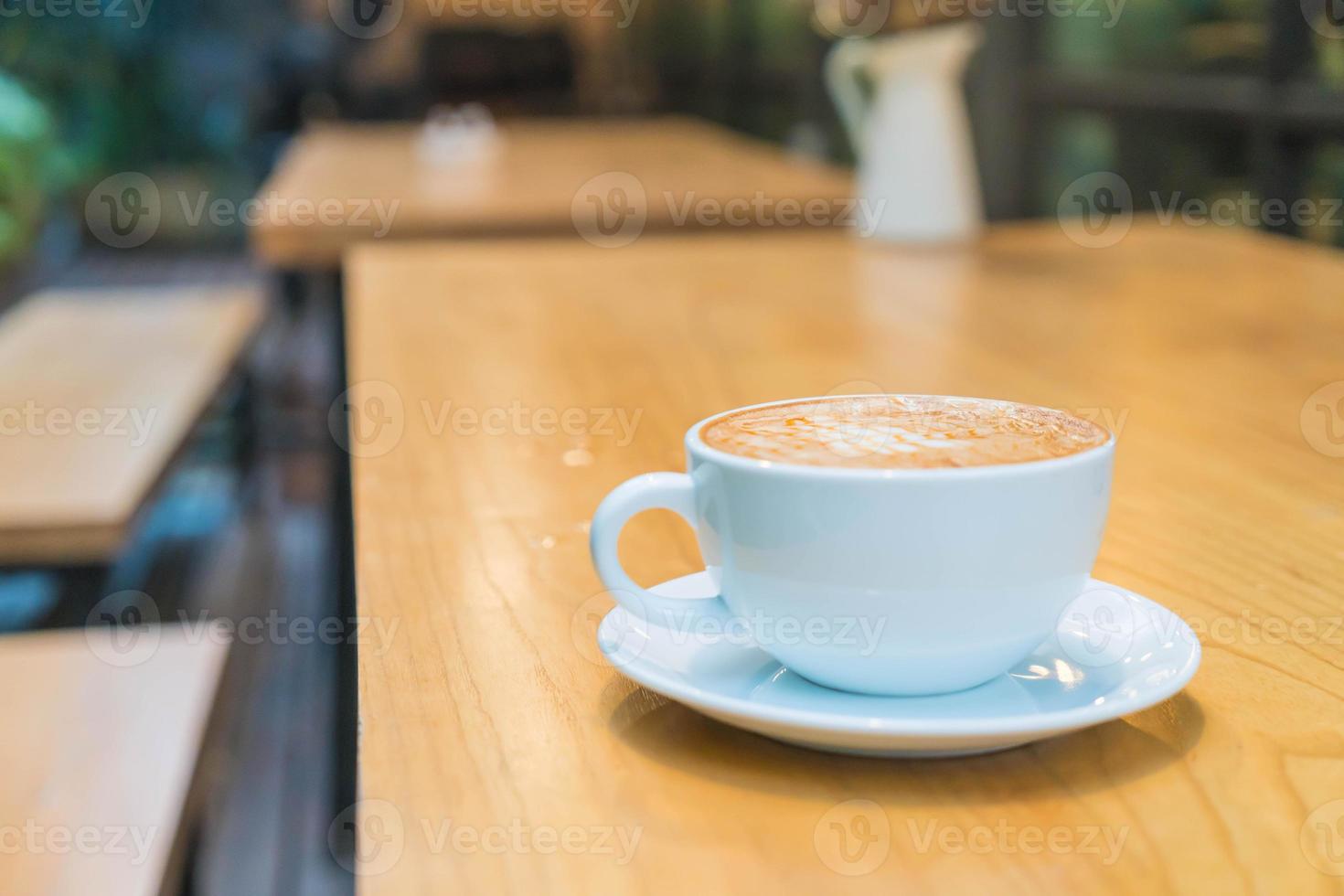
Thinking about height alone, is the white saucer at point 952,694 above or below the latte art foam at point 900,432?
below

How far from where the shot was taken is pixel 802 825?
38cm

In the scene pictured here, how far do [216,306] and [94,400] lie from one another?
90cm

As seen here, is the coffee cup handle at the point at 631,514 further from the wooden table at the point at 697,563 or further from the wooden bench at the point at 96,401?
the wooden bench at the point at 96,401

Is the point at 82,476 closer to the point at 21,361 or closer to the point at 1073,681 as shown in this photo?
the point at 21,361

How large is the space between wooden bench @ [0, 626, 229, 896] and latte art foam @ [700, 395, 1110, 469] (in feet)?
2.04

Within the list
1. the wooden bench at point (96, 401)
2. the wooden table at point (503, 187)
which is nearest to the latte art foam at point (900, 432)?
the wooden bench at point (96, 401)

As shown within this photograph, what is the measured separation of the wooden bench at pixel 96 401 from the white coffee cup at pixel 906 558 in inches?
43.0

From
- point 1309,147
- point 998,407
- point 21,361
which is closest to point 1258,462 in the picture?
point 998,407

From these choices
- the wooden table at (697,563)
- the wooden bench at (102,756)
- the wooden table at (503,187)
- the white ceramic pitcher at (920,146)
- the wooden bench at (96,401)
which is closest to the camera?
the wooden table at (697,563)

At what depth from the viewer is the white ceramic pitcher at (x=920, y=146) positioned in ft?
5.41

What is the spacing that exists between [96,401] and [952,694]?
66.4 inches

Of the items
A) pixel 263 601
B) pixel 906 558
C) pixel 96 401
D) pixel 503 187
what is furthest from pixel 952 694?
pixel 263 601

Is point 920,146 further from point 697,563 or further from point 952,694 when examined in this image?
point 952,694

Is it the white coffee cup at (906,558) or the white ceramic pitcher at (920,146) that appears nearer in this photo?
the white coffee cup at (906,558)
